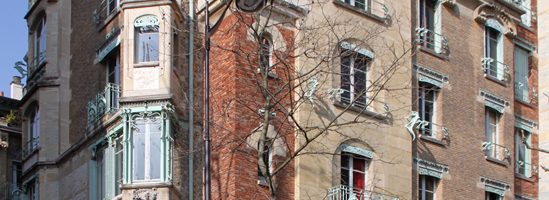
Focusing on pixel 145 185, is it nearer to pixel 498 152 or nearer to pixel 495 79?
pixel 498 152

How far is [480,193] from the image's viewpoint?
3975 centimetres

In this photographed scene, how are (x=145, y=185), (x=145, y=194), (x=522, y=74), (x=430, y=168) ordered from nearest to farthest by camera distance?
1. (x=145, y=194)
2. (x=145, y=185)
3. (x=430, y=168)
4. (x=522, y=74)

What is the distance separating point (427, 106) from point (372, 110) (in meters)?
3.13

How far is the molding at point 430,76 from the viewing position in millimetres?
38938

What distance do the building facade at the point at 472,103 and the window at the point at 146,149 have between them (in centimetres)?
819

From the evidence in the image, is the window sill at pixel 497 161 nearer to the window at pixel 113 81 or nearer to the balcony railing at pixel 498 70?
the balcony railing at pixel 498 70

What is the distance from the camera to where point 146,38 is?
114 feet

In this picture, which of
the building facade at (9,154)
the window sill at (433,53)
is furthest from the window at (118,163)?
the building facade at (9,154)

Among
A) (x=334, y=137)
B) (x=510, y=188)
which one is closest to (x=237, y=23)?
(x=334, y=137)

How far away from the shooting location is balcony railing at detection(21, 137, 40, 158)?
132ft

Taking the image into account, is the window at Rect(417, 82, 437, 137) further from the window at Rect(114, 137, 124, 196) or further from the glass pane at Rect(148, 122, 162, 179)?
the window at Rect(114, 137, 124, 196)

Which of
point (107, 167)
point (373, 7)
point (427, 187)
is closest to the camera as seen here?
→ point (107, 167)

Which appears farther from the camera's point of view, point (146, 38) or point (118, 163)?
point (118, 163)

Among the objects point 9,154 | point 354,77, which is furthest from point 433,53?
point 9,154
